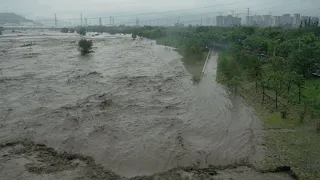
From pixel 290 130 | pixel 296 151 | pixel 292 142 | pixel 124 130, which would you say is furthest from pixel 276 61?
pixel 124 130

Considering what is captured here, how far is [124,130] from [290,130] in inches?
286

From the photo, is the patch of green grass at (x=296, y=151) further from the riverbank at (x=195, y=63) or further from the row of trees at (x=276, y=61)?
the riverbank at (x=195, y=63)

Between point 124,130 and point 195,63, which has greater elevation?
point 195,63

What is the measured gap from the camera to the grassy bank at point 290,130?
31.0ft

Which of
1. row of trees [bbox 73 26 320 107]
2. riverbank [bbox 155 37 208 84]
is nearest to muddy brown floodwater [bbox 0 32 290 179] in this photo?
riverbank [bbox 155 37 208 84]

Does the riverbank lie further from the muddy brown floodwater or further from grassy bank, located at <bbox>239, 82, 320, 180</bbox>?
grassy bank, located at <bbox>239, 82, 320, 180</bbox>

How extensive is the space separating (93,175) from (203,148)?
4407mm

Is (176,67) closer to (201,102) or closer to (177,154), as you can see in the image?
(201,102)

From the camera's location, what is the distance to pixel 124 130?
13016 mm

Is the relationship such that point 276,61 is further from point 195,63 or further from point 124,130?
point 195,63

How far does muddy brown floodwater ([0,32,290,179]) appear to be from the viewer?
970 cm

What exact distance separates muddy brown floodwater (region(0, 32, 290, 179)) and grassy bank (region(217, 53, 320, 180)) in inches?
22.6

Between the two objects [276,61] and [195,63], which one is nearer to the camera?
[276,61]

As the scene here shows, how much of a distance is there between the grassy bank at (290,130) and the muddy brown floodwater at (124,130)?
0.57 meters
